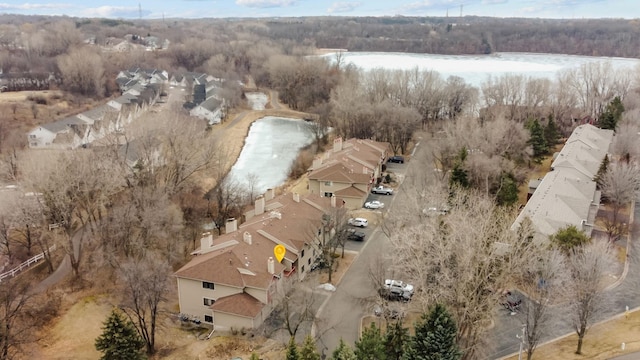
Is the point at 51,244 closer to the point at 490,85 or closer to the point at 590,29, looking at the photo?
the point at 490,85

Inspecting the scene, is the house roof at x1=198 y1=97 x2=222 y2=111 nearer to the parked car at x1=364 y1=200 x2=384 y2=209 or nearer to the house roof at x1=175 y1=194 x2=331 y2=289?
the parked car at x1=364 y1=200 x2=384 y2=209

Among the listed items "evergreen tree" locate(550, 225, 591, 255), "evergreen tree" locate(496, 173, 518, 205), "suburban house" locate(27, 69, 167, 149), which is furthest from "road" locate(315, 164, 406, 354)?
"suburban house" locate(27, 69, 167, 149)

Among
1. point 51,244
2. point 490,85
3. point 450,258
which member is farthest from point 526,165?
point 51,244

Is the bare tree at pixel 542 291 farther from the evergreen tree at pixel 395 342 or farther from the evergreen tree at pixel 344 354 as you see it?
the evergreen tree at pixel 344 354

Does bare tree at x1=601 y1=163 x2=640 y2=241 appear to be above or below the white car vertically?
above

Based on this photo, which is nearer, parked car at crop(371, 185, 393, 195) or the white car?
the white car

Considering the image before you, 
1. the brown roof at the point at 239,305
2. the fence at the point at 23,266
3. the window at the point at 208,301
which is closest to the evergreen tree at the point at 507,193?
the brown roof at the point at 239,305

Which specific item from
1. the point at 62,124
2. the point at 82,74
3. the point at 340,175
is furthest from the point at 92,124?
the point at 340,175
